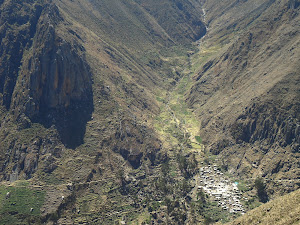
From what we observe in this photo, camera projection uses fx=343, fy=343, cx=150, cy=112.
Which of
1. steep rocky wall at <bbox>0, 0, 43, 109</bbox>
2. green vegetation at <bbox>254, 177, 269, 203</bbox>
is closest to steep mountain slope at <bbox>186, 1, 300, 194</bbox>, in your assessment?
green vegetation at <bbox>254, 177, 269, 203</bbox>

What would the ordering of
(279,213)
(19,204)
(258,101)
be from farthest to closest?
1. (258,101)
2. (19,204)
3. (279,213)

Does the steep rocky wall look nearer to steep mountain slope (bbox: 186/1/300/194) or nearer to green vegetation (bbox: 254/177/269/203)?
steep mountain slope (bbox: 186/1/300/194)

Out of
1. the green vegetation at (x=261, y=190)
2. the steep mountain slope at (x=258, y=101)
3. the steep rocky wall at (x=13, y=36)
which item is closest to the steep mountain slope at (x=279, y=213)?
the green vegetation at (x=261, y=190)

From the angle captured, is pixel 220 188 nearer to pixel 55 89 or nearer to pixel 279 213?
pixel 279 213

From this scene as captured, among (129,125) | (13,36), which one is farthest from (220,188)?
(13,36)

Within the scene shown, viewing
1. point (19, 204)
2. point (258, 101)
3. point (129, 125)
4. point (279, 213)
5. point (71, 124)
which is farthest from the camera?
point (129, 125)

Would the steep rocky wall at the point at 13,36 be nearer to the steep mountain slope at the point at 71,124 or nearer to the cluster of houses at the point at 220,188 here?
the steep mountain slope at the point at 71,124

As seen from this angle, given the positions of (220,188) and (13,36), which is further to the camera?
(13,36)
